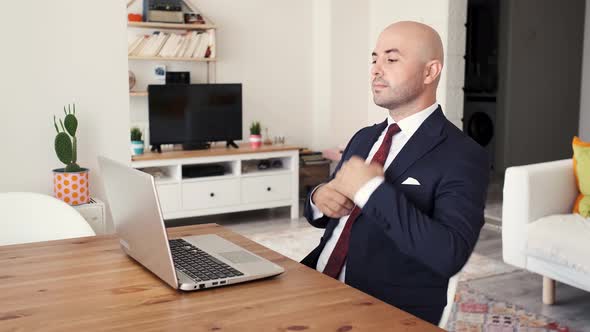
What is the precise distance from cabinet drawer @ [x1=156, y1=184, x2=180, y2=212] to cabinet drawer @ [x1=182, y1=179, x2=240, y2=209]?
0.05 meters

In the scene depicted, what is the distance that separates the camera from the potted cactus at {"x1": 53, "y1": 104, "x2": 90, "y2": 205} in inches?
118

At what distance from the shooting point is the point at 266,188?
566cm

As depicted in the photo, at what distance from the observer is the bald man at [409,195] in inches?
61.1

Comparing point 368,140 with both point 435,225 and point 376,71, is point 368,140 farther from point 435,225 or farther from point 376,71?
point 435,225

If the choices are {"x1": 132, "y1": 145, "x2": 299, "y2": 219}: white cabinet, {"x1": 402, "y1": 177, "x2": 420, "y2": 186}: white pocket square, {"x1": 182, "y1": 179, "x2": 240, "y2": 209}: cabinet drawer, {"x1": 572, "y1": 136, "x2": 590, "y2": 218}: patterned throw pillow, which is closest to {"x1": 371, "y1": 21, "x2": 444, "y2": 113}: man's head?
{"x1": 402, "y1": 177, "x2": 420, "y2": 186}: white pocket square

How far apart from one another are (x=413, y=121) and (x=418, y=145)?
0.10m

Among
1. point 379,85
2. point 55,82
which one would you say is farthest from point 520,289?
point 55,82

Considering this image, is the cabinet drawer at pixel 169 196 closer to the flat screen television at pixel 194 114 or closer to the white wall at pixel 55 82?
the flat screen television at pixel 194 114

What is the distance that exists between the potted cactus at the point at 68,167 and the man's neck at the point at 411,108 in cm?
168

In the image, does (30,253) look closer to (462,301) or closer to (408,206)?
(408,206)

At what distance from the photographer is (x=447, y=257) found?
60.5 inches

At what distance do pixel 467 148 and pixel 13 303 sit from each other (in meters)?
1.09

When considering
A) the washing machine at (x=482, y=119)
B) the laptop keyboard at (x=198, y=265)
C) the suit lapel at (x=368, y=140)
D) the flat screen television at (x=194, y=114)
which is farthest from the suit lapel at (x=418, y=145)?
the washing machine at (x=482, y=119)

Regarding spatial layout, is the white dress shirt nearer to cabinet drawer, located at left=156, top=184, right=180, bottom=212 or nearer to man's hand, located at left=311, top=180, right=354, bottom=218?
man's hand, located at left=311, top=180, right=354, bottom=218
